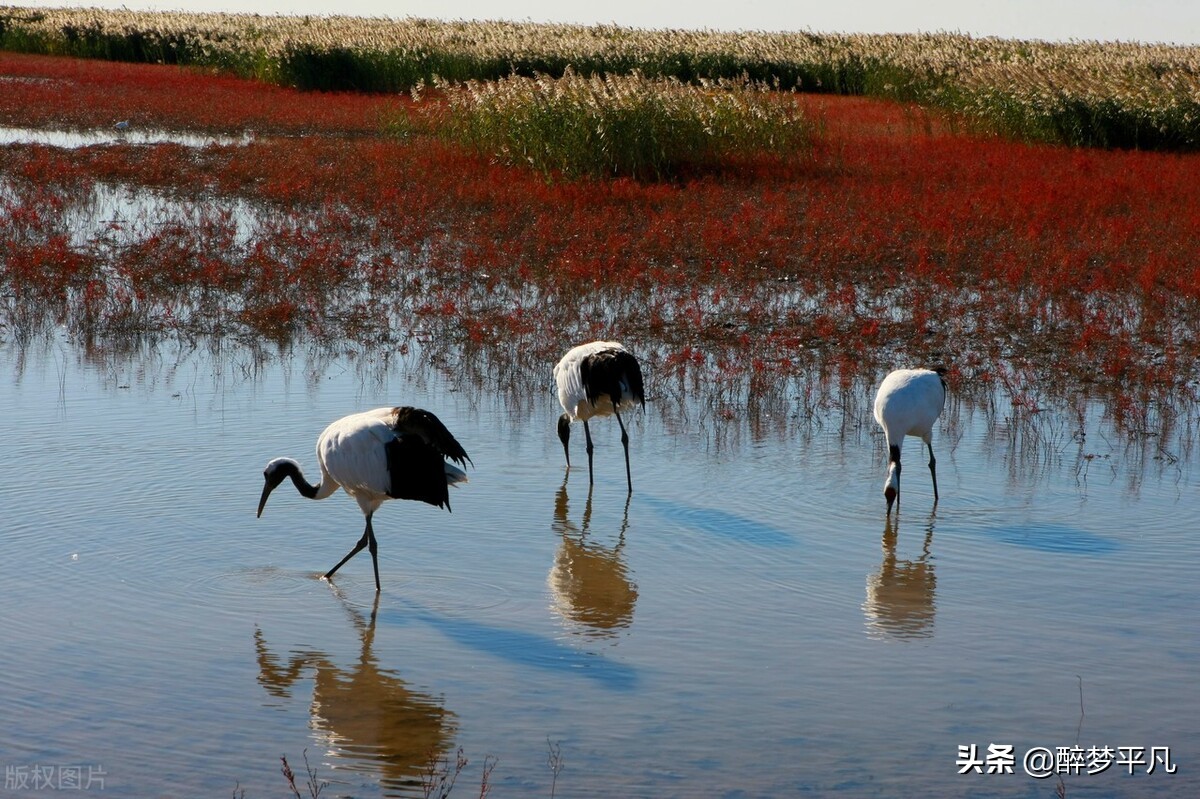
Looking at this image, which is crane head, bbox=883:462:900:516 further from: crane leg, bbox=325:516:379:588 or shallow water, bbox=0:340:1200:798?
crane leg, bbox=325:516:379:588

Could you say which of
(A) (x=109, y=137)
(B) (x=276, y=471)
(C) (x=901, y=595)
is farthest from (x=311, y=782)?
(A) (x=109, y=137)

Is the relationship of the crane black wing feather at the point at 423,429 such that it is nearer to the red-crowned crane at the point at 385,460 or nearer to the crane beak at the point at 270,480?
the red-crowned crane at the point at 385,460

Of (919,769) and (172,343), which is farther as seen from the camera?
(172,343)

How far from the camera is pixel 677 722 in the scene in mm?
4953

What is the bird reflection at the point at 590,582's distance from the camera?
237 inches

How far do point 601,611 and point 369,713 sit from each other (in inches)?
52.6

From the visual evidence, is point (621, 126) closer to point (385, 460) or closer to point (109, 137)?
point (109, 137)

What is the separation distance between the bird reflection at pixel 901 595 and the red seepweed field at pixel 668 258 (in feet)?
10.5

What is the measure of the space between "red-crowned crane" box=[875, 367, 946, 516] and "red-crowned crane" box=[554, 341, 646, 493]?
142cm

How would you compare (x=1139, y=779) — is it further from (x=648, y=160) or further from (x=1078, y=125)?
(x=1078, y=125)

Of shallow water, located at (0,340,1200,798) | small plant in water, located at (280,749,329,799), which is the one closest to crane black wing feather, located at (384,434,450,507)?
shallow water, located at (0,340,1200,798)

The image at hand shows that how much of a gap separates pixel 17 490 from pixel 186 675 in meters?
2.66

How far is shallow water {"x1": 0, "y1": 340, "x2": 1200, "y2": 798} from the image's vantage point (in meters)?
4.71

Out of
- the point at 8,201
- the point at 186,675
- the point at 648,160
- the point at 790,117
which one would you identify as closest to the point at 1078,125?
the point at 790,117
